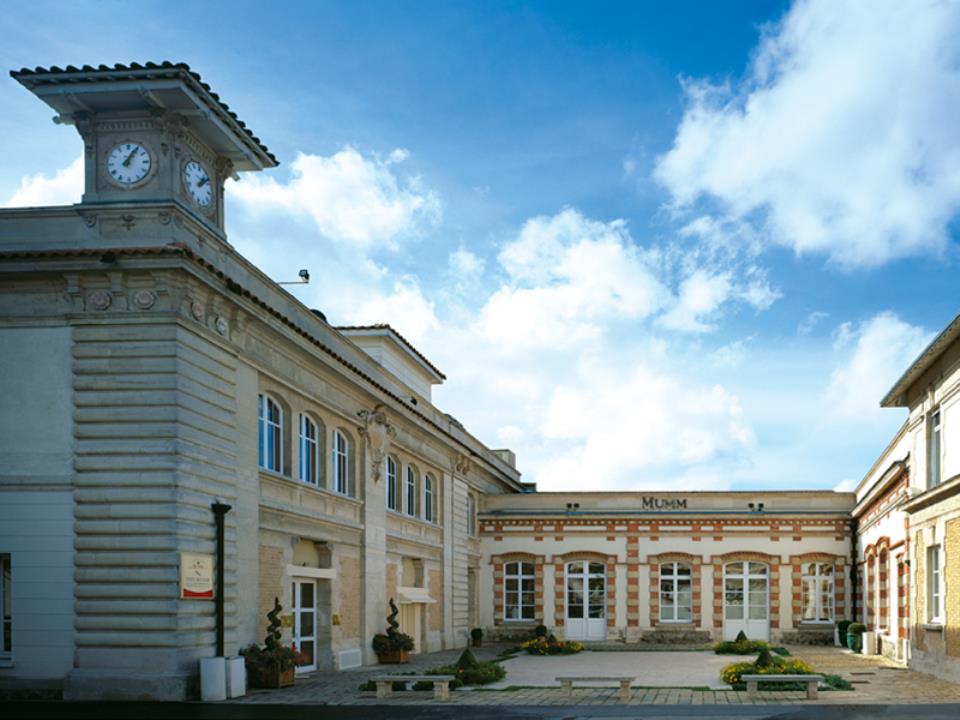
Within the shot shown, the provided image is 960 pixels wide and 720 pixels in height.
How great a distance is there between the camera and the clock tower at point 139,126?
64.5ft

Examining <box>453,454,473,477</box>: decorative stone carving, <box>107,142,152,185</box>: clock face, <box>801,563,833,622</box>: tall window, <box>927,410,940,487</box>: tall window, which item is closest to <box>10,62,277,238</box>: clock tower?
<box>107,142,152,185</box>: clock face

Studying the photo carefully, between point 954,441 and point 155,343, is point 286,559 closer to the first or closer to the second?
point 155,343

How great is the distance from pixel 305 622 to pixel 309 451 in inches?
139

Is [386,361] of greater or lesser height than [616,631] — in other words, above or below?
above

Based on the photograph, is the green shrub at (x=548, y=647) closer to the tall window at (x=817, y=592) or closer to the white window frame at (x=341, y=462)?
the white window frame at (x=341, y=462)

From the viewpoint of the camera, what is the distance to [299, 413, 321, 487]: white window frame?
2467cm

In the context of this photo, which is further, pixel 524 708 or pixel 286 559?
pixel 286 559

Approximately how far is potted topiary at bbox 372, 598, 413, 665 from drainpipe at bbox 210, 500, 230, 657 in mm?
9445

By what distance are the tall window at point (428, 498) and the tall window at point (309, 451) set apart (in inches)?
393

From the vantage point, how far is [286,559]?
76.0 feet

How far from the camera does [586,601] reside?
41.9 meters

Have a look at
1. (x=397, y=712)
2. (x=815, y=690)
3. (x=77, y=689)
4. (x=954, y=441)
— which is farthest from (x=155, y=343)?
(x=954, y=441)

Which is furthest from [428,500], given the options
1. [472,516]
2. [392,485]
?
[472,516]

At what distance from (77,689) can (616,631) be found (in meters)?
25.9
